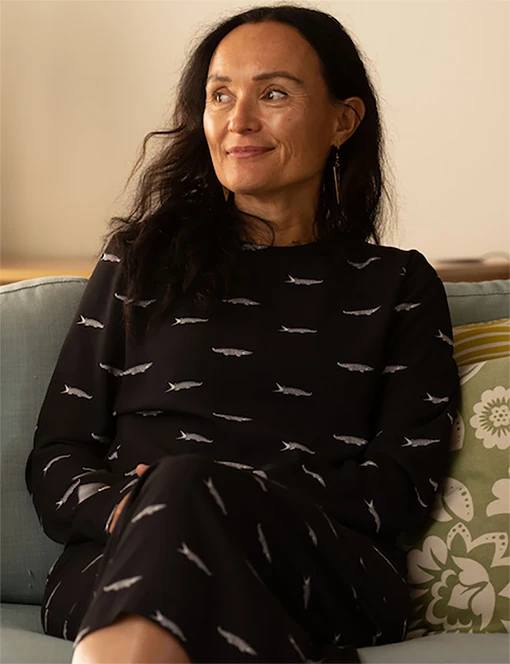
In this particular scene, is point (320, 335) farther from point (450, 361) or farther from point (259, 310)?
point (450, 361)

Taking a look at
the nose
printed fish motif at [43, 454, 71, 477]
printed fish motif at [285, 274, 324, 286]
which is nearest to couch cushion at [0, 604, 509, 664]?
printed fish motif at [43, 454, 71, 477]

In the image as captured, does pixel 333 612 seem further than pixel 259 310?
No

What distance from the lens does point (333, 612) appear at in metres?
1.24

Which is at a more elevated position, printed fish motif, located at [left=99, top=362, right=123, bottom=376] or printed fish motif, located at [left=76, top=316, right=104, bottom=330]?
printed fish motif, located at [left=76, top=316, right=104, bottom=330]

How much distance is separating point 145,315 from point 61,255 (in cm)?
172

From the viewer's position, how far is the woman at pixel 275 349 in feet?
4.42

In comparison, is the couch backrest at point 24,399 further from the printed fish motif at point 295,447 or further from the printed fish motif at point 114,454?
the printed fish motif at point 295,447

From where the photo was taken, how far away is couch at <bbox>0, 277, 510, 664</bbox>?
138cm

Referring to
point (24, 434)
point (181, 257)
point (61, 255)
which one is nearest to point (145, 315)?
point (181, 257)

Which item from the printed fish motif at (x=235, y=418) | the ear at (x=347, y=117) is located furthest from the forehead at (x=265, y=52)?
the printed fish motif at (x=235, y=418)

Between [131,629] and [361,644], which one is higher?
[131,629]

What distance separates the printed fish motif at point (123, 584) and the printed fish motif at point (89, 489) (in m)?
0.37

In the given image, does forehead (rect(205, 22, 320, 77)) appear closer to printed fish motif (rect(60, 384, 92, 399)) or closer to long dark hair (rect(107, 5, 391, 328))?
long dark hair (rect(107, 5, 391, 328))

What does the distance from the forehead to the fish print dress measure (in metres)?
0.28
